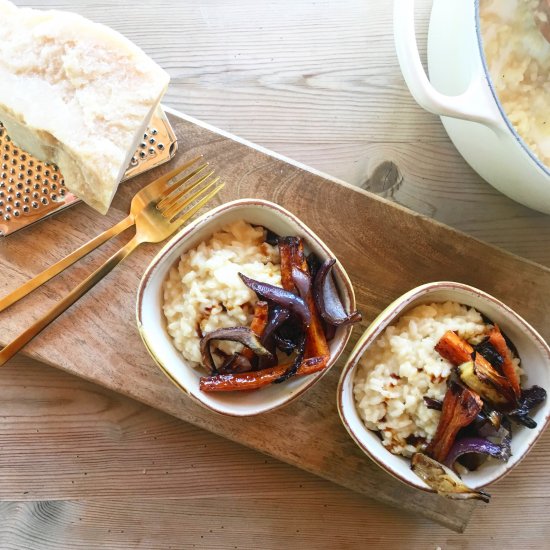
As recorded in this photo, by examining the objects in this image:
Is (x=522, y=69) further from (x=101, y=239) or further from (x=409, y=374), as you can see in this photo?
(x=101, y=239)

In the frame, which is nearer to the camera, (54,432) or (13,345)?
(13,345)

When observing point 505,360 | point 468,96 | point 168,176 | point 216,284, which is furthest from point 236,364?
point 468,96

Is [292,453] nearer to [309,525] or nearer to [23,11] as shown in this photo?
[309,525]

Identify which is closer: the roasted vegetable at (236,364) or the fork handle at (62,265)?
the roasted vegetable at (236,364)

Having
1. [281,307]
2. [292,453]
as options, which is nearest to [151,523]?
[292,453]

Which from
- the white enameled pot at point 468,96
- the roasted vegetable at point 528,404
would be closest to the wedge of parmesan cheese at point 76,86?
the white enameled pot at point 468,96

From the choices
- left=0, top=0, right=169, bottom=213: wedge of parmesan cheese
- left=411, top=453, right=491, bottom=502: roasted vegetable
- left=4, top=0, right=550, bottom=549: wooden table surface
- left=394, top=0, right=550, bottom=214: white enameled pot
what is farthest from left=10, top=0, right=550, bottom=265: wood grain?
left=411, top=453, right=491, bottom=502: roasted vegetable

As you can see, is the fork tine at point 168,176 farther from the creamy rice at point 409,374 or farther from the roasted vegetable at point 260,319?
the creamy rice at point 409,374
